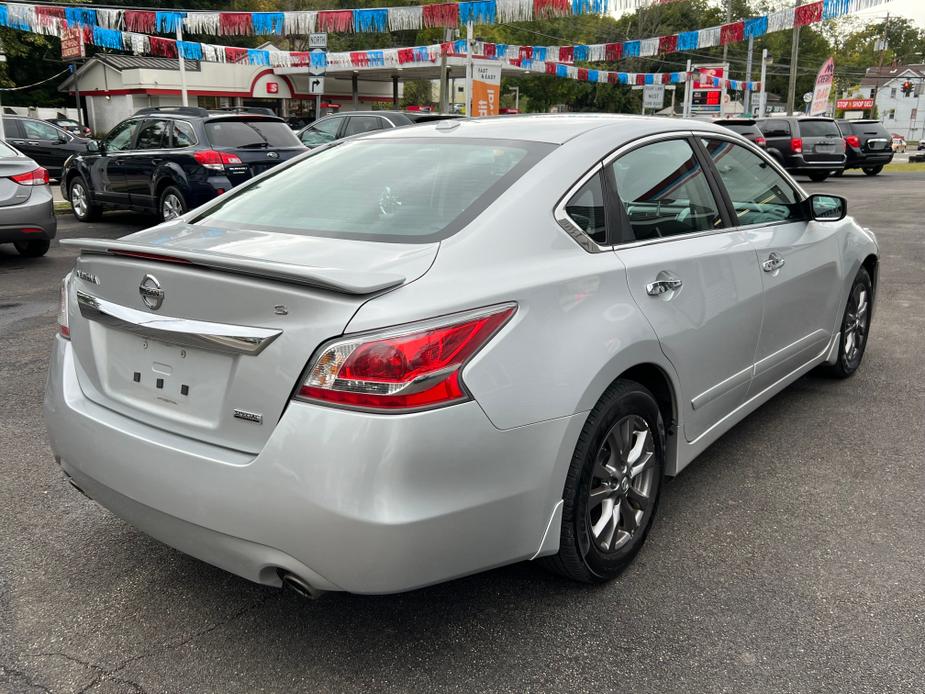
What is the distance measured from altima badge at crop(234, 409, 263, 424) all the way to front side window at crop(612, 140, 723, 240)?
1.55 metres

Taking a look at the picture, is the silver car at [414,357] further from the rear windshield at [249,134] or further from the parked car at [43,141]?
the parked car at [43,141]

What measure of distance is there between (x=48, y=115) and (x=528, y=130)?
45.3 meters

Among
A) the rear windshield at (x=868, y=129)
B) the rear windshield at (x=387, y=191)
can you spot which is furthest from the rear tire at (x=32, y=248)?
the rear windshield at (x=868, y=129)

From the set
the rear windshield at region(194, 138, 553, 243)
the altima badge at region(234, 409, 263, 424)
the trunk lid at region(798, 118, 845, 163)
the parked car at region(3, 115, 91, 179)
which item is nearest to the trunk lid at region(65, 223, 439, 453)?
the altima badge at region(234, 409, 263, 424)

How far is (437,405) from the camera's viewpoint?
7.07ft

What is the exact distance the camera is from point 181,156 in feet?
35.7

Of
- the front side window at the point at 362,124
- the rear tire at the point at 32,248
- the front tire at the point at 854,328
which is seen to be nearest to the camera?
the front tire at the point at 854,328

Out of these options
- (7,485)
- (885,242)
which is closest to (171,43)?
(885,242)

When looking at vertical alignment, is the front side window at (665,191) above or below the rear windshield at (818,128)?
above

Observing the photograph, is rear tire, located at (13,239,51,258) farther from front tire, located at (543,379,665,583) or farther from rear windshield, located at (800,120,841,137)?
rear windshield, located at (800,120,841,137)

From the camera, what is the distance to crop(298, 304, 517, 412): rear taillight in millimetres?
2127

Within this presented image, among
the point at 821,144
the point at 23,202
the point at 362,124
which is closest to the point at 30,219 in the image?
the point at 23,202

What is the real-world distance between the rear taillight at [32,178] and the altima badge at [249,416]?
299 inches

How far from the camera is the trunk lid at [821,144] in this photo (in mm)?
23312
